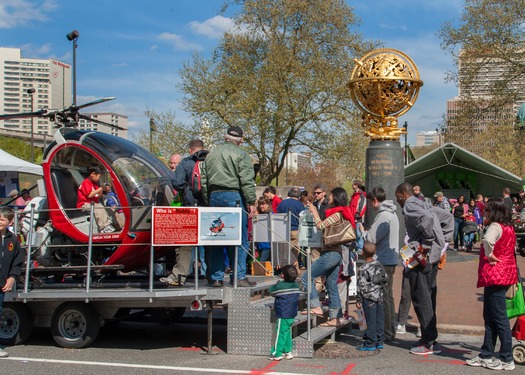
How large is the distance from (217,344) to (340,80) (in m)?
29.4

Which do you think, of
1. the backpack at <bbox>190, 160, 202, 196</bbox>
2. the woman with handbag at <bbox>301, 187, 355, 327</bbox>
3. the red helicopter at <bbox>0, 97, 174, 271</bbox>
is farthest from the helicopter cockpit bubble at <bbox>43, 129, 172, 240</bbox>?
the woman with handbag at <bbox>301, 187, 355, 327</bbox>

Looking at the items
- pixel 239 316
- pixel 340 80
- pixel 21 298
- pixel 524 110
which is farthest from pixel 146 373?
pixel 524 110

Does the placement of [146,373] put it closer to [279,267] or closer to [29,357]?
[29,357]

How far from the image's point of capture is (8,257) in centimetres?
834

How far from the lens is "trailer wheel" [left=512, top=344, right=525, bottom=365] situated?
7.72m

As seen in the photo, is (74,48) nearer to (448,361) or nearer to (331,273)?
(331,273)

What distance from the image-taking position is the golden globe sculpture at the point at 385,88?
17828 millimetres

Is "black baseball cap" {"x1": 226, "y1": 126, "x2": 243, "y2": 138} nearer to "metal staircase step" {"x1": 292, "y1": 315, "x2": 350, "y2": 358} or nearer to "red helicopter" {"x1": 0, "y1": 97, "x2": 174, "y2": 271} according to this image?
"red helicopter" {"x1": 0, "y1": 97, "x2": 174, "y2": 271}

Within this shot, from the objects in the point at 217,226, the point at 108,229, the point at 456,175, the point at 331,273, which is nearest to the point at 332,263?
the point at 331,273

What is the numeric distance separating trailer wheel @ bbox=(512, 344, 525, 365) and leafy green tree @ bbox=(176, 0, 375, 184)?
29164mm

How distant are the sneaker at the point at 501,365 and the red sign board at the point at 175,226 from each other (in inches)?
139

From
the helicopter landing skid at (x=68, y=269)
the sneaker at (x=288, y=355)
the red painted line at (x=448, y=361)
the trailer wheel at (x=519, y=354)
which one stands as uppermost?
the helicopter landing skid at (x=68, y=269)

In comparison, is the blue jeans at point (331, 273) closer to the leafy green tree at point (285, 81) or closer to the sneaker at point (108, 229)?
the sneaker at point (108, 229)

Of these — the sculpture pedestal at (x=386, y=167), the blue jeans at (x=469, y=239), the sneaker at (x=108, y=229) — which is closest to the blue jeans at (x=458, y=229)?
the blue jeans at (x=469, y=239)
